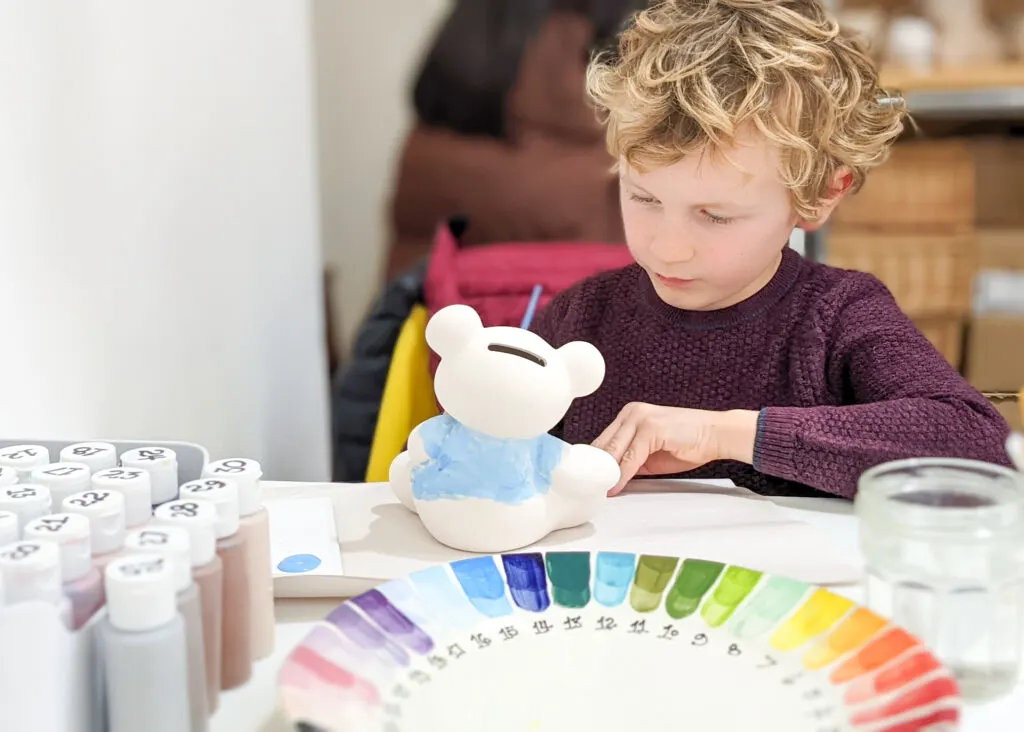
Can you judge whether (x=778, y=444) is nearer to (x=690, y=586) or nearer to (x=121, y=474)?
(x=690, y=586)

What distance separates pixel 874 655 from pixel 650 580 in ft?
0.39

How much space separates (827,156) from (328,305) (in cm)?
150

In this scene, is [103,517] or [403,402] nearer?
[103,517]

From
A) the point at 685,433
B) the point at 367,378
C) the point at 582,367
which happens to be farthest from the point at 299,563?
the point at 367,378

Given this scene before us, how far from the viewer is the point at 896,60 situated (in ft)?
6.29

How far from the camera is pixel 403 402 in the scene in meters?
1.15

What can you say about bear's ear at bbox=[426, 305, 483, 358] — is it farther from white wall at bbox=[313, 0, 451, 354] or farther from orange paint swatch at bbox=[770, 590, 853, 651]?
white wall at bbox=[313, 0, 451, 354]

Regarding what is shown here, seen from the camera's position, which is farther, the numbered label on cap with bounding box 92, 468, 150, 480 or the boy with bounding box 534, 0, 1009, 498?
the boy with bounding box 534, 0, 1009, 498

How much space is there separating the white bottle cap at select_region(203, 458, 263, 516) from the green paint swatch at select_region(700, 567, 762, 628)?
23 cm

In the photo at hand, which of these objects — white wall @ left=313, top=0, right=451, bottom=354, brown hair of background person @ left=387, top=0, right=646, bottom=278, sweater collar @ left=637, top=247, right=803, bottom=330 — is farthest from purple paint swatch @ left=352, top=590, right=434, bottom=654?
white wall @ left=313, top=0, right=451, bottom=354

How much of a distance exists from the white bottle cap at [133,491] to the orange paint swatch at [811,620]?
0.31m

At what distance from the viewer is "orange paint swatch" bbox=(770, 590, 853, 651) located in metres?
0.51

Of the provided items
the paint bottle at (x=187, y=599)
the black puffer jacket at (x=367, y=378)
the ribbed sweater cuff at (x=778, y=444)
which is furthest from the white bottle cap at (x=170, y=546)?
the black puffer jacket at (x=367, y=378)

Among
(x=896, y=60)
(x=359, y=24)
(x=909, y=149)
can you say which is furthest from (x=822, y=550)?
(x=359, y=24)
